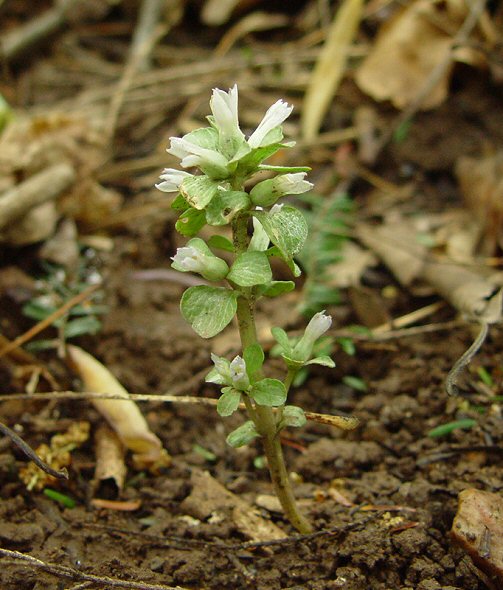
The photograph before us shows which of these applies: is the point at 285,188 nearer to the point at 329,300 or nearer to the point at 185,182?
the point at 185,182

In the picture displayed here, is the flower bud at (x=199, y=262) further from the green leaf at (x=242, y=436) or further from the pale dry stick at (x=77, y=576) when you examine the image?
the pale dry stick at (x=77, y=576)

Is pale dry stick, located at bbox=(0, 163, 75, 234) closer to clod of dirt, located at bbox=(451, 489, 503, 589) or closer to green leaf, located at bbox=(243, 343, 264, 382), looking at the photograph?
green leaf, located at bbox=(243, 343, 264, 382)

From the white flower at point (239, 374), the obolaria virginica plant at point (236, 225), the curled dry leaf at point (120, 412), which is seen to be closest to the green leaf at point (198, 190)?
the obolaria virginica plant at point (236, 225)

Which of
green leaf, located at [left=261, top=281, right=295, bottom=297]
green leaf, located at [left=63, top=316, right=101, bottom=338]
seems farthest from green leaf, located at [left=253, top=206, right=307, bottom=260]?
green leaf, located at [left=63, top=316, right=101, bottom=338]

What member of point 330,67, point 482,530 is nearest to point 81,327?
point 482,530

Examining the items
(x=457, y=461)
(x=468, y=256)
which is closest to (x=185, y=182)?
(x=457, y=461)

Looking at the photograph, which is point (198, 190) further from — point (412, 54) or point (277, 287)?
point (412, 54)
